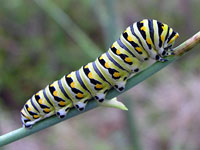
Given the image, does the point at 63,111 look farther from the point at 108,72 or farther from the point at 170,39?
the point at 170,39

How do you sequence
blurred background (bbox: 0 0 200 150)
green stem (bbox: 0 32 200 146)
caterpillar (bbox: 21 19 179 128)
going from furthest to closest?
blurred background (bbox: 0 0 200 150)
caterpillar (bbox: 21 19 179 128)
green stem (bbox: 0 32 200 146)

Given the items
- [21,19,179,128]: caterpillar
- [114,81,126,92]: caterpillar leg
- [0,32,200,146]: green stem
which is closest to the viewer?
[0,32,200,146]: green stem

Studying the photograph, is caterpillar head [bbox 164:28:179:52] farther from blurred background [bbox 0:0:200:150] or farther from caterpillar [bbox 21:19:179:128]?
blurred background [bbox 0:0:200:150]

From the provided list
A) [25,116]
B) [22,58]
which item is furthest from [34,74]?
[25,116]

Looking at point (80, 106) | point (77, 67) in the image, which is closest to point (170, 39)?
point (80, 106)

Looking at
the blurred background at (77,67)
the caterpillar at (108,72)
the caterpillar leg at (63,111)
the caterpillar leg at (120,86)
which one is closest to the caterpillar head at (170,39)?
the caterpillar at (108,72)

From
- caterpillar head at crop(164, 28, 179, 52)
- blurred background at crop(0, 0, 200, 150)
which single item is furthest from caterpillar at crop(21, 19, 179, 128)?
blurred background at crop(0, 0, 200, 150)
